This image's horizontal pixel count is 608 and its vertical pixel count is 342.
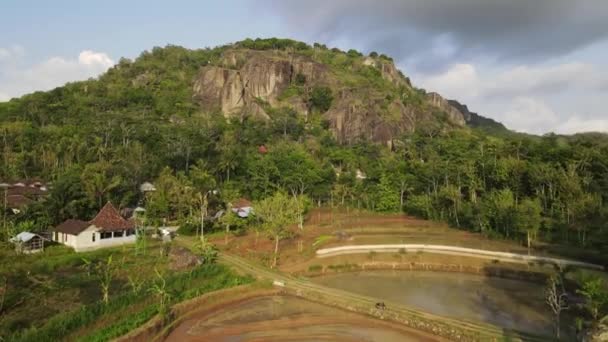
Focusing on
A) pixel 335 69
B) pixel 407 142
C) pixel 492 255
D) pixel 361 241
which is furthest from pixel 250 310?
pixel 335 69

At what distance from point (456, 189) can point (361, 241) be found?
64.9 feet

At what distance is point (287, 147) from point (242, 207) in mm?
23165

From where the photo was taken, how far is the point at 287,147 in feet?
275

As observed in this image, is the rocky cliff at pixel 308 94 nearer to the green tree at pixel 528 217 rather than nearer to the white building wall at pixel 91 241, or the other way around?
the green tree at pixel 528 217

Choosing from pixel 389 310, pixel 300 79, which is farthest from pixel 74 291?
pixel 300 79

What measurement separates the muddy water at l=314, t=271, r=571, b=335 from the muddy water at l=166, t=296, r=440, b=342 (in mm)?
3884

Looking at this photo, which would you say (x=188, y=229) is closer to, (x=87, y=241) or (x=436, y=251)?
(x=87, y=241)

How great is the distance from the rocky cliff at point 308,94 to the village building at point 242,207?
5098 centimetres

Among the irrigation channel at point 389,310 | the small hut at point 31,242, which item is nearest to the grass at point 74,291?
the small hut at point 31,242

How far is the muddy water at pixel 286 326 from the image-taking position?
2458cm

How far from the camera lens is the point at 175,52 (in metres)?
153

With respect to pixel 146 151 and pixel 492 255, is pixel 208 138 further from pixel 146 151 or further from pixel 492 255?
pixel 492 255

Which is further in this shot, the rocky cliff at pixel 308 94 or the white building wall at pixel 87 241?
the rocky cliff at pixel 308 94

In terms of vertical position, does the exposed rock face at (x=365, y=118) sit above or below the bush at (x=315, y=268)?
above
